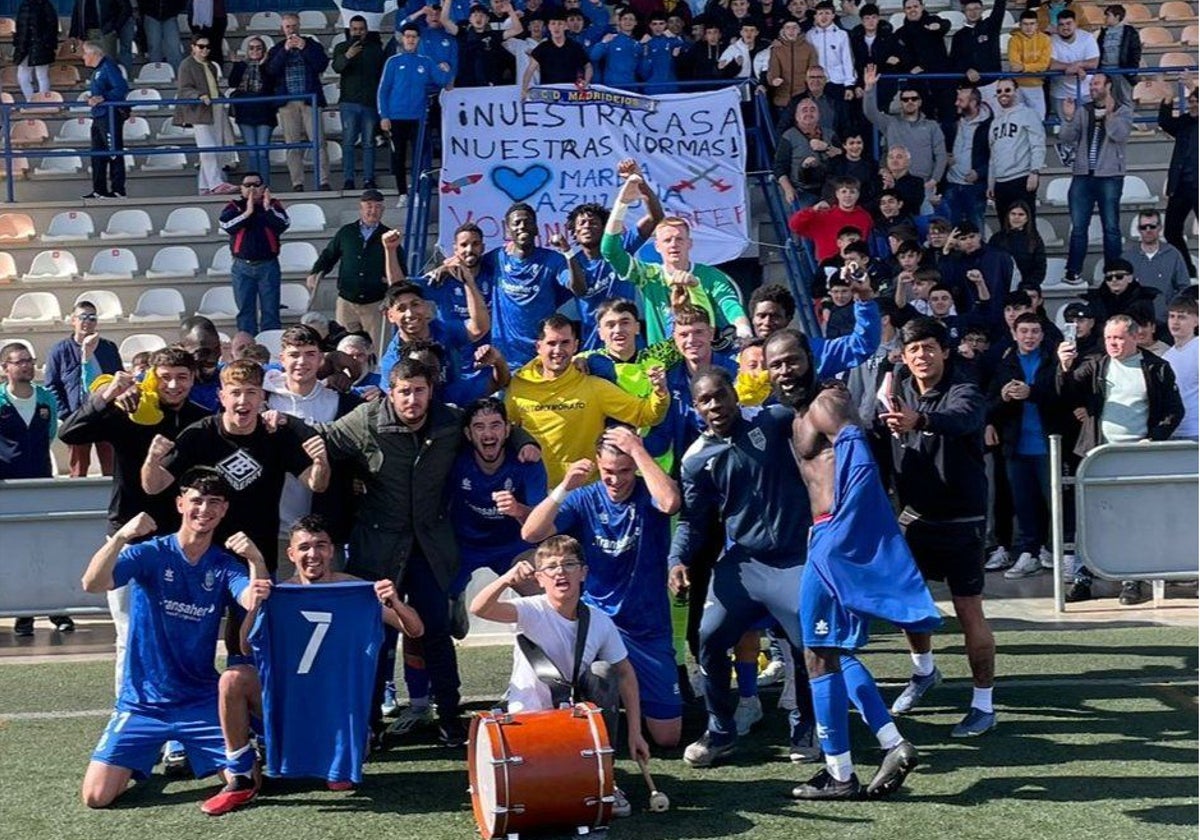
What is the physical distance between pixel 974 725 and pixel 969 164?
29.3 ft

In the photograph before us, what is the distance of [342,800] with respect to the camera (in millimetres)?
7375

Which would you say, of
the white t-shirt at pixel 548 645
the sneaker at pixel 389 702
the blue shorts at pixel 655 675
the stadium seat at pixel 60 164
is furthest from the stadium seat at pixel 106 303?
the white t-shirt at pixel 548 645

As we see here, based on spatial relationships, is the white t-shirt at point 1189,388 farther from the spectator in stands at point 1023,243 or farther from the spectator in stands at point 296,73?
the spectator in stands at point 296,73

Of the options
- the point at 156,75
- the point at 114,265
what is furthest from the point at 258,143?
the point at 156,75

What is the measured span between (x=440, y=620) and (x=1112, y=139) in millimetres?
9944

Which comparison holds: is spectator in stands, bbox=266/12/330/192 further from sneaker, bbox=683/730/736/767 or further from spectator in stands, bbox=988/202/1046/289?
sneaker, bbox=683/730/736/767

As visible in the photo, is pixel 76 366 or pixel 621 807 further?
pixel 76 366

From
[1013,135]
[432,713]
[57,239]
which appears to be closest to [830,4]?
[1013,135]

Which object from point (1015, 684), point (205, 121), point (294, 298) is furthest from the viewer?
point (205, 121)

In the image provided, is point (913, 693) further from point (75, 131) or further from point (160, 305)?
point (75, 131)

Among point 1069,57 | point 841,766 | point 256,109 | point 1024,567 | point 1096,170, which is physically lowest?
point 841,766

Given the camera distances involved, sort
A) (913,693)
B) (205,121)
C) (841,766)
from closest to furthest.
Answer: (841,766) → (913,693) → (205,121)

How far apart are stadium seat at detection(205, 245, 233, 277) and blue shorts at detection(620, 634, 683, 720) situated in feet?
31.6

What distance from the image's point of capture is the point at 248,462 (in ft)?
26.1
